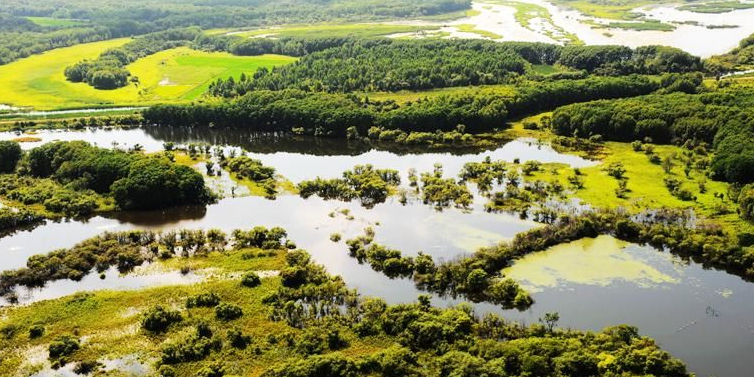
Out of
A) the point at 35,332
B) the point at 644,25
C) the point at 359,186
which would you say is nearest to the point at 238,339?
the point at 35,332

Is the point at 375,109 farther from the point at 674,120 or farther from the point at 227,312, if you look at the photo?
the point at 227,312

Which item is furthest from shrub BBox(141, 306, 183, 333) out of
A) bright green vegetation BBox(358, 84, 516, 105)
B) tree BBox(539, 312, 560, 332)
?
bright green vegetation BBox(358, 84, 516, 105)

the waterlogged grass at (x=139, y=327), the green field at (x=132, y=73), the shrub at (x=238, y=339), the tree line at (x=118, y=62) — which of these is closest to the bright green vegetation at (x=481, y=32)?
the green field at (x=132, y=73)

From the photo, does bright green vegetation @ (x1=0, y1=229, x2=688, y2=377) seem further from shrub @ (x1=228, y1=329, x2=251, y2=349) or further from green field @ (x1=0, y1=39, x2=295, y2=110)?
green field @ (x1=0, y1=39, x2=295, y2=110)

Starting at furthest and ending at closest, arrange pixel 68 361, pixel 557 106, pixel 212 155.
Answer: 1. pixel 557 106
2. pixel 212 155
3. pixel 68 361

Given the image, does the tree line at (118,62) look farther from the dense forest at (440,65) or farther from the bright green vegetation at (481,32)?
the bright green vegetation at (481,32)

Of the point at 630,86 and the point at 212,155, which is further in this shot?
the point at 630,86

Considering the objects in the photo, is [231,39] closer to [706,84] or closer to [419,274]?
[706,84]

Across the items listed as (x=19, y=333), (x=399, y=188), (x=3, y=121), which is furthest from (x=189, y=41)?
(x=19, y=333)
